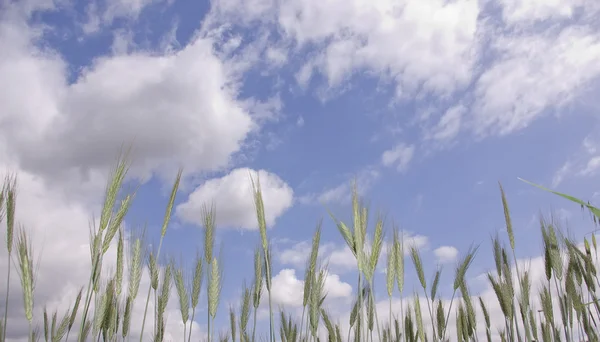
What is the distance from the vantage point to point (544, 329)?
615 cm

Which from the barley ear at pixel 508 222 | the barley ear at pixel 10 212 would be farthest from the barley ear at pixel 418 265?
the barley ear at pixel 10 212

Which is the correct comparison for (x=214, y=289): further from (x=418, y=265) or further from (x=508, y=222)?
(x=508, y=222)

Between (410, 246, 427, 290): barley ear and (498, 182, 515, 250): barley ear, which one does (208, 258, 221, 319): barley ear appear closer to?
(410, 246, 427, 290): barley ear

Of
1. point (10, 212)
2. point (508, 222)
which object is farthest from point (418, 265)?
point (10, 212)

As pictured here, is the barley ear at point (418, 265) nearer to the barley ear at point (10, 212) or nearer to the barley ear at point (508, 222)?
the barley ear at point (508, 222)

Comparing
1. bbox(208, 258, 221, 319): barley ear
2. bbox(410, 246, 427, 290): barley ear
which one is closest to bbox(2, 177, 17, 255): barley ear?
bbox(208, 258, 221, 319): barley ear

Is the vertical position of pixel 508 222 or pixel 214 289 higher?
pixel 508 222

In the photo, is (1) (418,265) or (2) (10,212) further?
(1) (418,265)

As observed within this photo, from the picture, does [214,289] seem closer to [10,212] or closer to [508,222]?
[10,212]

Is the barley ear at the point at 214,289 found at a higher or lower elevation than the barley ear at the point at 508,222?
lower

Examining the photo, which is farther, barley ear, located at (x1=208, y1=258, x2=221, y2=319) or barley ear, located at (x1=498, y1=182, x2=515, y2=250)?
barley ear, located at (x1=498, y1=182, x2=515, y2=250)

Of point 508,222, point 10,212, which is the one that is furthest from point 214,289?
point 508,222

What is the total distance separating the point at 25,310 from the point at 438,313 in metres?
4.34

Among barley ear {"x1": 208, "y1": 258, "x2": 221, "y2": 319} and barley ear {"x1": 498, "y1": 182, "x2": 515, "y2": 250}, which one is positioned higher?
barley ear {"x1": 498, "y1": 182, "x2": 515, "y2": 250}
